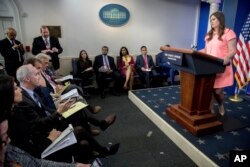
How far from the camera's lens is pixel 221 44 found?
2.51m

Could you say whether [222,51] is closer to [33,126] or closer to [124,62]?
[33,126]

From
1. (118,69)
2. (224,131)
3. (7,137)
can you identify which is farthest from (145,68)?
(7,137)

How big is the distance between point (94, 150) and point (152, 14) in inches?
171

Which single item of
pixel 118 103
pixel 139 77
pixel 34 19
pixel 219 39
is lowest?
pixel 118 103

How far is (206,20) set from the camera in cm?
536

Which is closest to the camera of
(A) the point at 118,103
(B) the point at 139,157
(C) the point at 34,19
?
(B) the point at 139,157

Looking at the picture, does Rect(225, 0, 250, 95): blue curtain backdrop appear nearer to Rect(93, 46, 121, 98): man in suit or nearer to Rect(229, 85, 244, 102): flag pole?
Rect(229, 85, 244, 102): flag pole

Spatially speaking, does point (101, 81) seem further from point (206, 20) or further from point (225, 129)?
point (206, 20)

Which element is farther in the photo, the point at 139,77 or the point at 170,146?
the point at 139,77

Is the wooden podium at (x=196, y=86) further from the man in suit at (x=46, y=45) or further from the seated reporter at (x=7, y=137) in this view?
the man in suit at (x=46, y=45)

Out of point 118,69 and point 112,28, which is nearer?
point 118,69

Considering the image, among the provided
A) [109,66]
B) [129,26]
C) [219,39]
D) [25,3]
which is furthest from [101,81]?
[219,39]

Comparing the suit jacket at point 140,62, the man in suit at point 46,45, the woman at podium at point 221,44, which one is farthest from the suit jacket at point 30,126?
the suit jacket at point 140,62

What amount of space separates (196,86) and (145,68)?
2.49 metres
